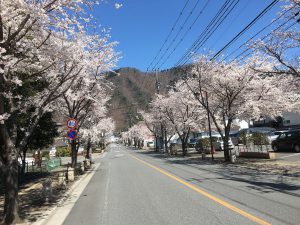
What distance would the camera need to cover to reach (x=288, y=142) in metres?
31.1

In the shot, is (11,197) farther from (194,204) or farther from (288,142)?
(288,142)

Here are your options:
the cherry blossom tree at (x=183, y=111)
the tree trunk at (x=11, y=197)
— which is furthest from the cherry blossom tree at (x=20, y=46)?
the cherry blossom tree at (x=183, y=111)

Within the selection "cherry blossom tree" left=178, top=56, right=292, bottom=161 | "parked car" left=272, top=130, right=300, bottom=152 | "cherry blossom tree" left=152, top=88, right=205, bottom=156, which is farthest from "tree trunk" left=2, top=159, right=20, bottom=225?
"cherry blossom tree" left=152, top=88, right=205, bottom=156

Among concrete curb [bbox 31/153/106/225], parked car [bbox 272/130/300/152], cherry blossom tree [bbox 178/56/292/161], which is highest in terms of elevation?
cherry blossom tree [bbox 178/56/292/161]

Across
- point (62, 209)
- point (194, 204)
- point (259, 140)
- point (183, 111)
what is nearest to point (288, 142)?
point (259, 140)

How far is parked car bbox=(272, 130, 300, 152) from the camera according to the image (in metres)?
30.3

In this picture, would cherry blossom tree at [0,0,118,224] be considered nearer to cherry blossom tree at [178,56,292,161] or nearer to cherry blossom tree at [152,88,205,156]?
cherry blossom tree at [178,56,292,161]

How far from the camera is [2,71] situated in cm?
886

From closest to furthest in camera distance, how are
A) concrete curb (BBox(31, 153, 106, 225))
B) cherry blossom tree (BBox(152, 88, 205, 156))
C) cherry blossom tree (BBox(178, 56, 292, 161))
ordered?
Answer: concrete curb (BBox(31, 153, 106, 225))
cherry blossom tree (BBox(178, 56, 292, 161))
cherry blossom tree (BBox(152, 88, 205, 156))

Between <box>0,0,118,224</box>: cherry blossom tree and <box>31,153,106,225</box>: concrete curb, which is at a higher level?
<box>0,0,118,224</box>: cherry blossom tree

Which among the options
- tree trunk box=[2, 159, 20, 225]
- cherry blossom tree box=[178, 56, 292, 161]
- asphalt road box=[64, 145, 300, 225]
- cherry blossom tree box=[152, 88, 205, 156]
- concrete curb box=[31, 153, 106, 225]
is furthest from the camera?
cherry blossom tree box=[152, 88, 205, 156]

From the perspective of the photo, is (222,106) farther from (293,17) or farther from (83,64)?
(83,64)

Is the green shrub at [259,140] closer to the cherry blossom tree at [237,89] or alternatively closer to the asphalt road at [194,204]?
the cherry blossom tree at [237,89]

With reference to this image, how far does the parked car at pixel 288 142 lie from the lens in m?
30.3
